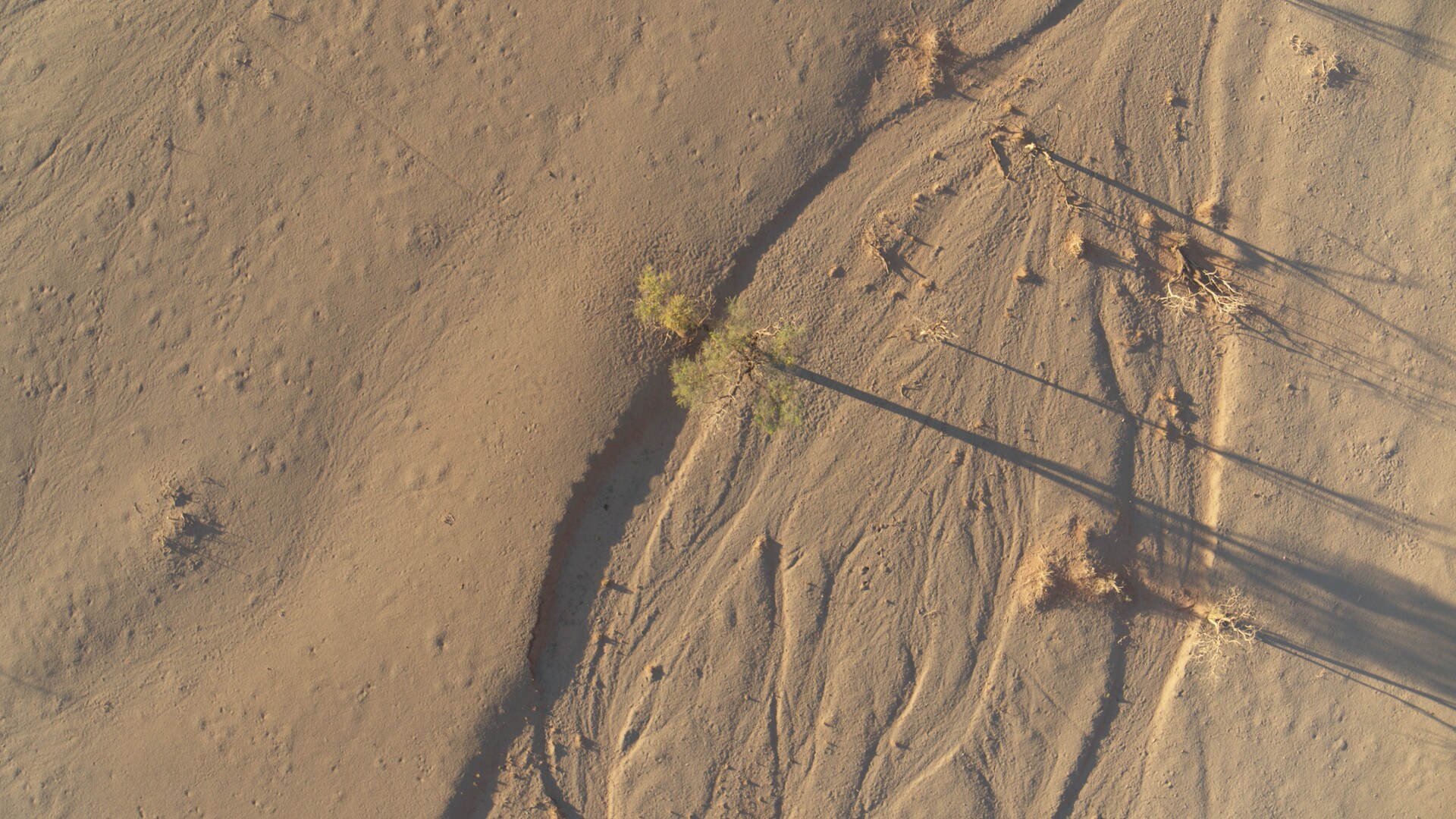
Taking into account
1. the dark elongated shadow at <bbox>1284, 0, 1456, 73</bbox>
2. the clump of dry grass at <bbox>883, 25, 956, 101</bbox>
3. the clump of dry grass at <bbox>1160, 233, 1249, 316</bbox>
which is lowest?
the clump of dry grass at <bbox>1160, 233, 1249, 316</bbox>

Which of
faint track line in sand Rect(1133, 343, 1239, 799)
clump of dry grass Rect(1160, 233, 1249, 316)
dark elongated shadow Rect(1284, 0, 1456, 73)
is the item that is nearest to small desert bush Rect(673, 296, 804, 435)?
clump of dry grass Rect(1160, 233, 1249, 316)

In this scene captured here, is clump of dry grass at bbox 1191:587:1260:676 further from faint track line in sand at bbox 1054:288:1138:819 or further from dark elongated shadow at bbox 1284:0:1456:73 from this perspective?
dark elongated shadow at bbox 1284:0:1456:73

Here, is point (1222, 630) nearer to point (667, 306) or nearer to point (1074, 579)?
point (1074, 579)

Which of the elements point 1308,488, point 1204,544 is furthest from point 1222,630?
point 1308,488

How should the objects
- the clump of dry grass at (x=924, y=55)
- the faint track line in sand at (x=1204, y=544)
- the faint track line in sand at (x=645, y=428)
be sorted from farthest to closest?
1. the faint track line in sand at (x=1204, y=544)
2. the clump of dry grass at (x=924, y=55)
3. the faint track line in sand at (x=645, y=428)

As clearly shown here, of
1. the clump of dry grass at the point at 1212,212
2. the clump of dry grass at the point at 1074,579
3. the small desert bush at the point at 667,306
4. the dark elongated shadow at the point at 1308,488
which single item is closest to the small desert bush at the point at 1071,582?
the clump of dry grass at the point at 1074,579

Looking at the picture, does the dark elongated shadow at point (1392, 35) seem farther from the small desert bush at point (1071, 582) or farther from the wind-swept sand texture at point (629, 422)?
the small desert bush at point (1071, 582)

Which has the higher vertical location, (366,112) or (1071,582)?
(366,112)
